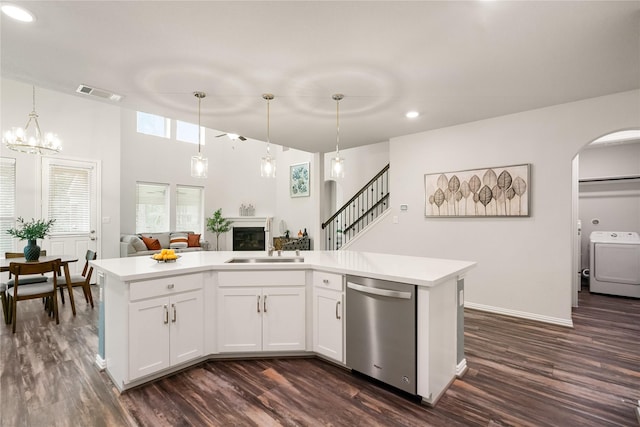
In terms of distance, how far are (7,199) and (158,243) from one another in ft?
9.13

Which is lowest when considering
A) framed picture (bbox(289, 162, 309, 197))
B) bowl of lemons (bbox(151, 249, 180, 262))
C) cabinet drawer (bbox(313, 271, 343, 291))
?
cabinet drawer (bbox(313, 271, 343, 291))

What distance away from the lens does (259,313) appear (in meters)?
2.70

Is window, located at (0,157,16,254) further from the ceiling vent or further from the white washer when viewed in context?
the white washer

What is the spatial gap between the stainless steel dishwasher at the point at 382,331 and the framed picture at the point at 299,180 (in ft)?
22.6

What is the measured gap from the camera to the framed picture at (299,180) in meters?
9.15

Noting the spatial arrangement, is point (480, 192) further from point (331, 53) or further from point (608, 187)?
point (608, 187)

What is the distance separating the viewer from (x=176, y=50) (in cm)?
240

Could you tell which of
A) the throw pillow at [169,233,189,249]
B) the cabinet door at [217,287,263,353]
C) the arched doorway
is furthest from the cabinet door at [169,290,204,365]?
the arched doorway

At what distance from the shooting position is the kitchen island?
2178 mm

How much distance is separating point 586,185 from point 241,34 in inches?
263

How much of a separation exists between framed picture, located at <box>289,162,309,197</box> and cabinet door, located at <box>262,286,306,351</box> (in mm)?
6542

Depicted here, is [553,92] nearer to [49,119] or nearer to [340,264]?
[340,264]

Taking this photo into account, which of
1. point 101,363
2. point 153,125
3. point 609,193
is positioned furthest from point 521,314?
point 153,125

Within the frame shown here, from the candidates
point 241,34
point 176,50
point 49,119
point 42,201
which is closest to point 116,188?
point 42,201
